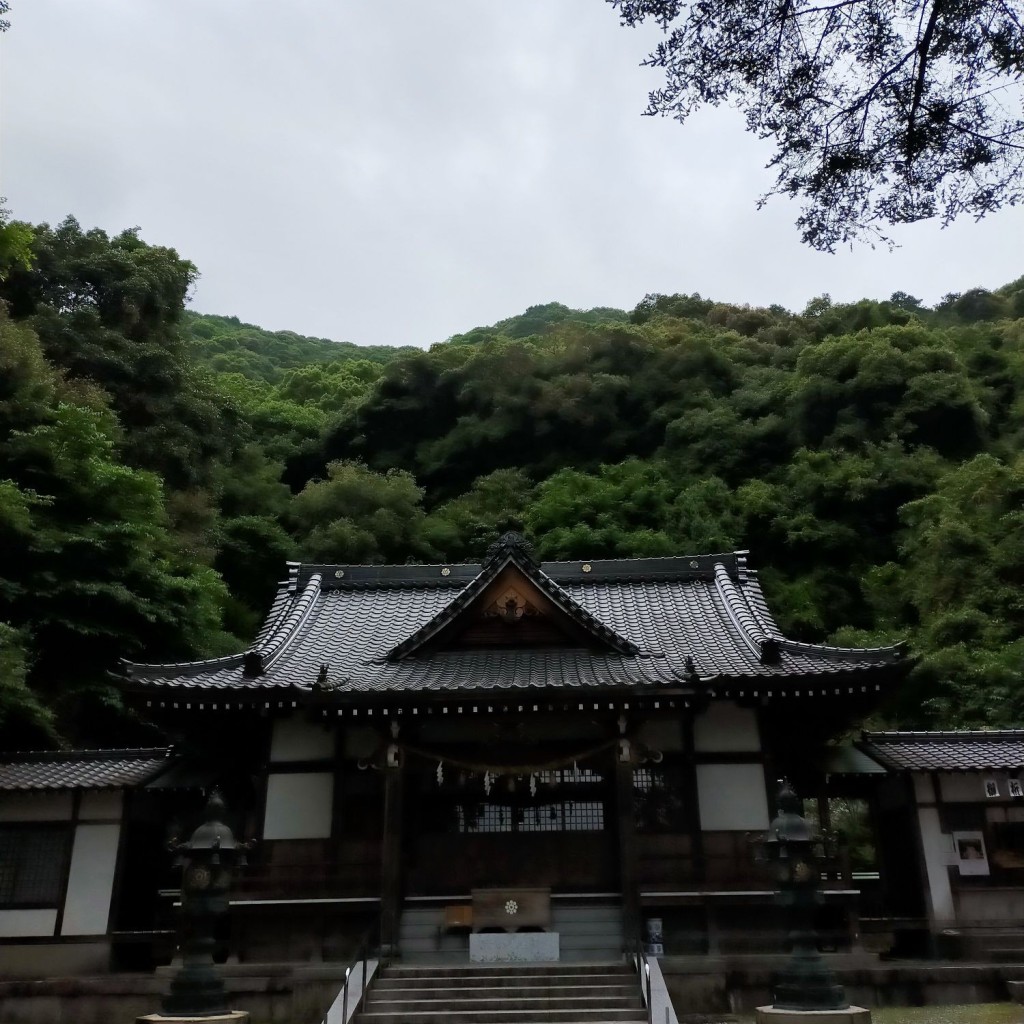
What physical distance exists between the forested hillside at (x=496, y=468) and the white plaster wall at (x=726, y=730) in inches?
426

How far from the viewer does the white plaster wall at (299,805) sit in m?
13.2

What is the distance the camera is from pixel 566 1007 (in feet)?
33.0

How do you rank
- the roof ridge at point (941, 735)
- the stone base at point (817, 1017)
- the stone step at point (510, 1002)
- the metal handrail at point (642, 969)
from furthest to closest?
the roof ridge at point (941, 735) < the stone step at point (510, 1002) < the metal handrail at point (642, 969) < the stone base at point (817, 1017)

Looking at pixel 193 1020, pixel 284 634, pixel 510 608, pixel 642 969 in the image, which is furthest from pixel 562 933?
pixel 284 634

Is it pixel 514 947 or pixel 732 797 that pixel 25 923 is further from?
pixel 732 797

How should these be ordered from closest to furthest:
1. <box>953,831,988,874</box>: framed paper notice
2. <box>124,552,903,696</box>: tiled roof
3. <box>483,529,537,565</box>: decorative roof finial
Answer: <box>124,552,903,696</box>: tiled roof → <box>953,831,988,874</box>: framed paper notice → <box>483,529,537,565</box>: decorative roof finial

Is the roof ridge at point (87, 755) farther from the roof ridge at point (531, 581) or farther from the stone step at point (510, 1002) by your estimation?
the stone step at point (510, 1002)

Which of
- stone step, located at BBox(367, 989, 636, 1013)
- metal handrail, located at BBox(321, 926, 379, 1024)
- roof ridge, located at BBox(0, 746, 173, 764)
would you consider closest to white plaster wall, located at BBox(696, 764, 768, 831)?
stone step, located at BBox(367, 989, 636, 1013)

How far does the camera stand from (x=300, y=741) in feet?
45.2

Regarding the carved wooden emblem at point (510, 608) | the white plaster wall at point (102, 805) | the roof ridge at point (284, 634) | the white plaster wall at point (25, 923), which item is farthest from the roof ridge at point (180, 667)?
the carved wooden emblem at point (510, 608)

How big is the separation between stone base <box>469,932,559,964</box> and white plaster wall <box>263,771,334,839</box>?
119 inches

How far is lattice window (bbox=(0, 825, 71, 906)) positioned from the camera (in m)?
13.5

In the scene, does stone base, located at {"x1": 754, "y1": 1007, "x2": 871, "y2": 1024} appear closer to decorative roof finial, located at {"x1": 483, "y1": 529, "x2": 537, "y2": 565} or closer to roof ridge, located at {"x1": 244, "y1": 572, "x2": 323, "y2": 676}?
decorative roof finial, located at {"x1": 483, "y1": 529, "x2": 537, "y2": 565}

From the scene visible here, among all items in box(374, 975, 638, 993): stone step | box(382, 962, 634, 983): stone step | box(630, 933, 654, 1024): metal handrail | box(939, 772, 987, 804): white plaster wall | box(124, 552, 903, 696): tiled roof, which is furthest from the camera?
box(939, 772, 987, 804): white plaster wall
